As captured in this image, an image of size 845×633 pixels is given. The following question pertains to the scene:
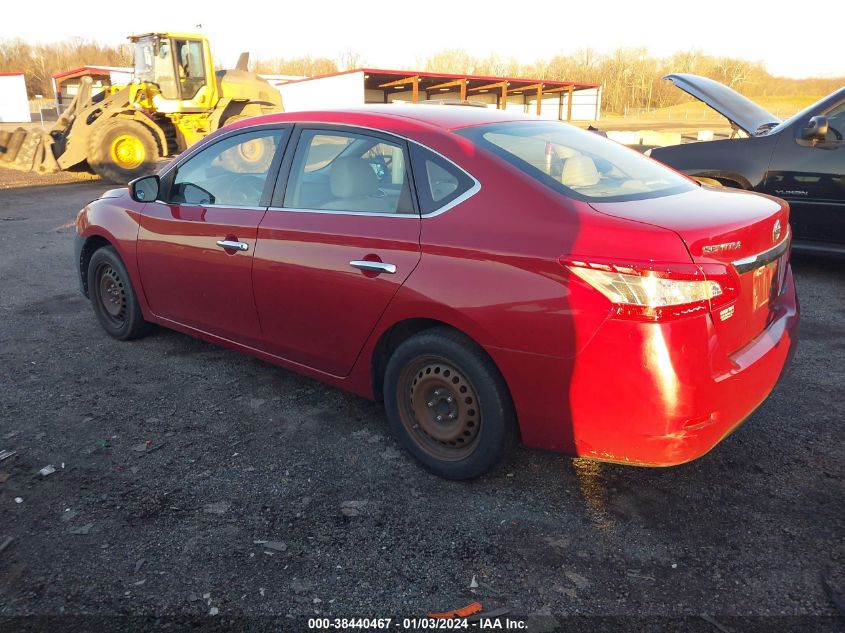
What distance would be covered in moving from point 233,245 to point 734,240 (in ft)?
8.28

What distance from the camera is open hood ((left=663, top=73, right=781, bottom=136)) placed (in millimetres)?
6418

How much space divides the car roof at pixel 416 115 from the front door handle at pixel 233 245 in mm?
737

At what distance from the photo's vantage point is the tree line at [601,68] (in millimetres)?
82000

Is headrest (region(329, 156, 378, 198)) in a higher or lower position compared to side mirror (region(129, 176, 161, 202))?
higher

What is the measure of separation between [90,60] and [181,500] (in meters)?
113

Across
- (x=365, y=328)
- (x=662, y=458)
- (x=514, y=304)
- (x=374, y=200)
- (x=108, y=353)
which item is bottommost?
(x=108, y=353)

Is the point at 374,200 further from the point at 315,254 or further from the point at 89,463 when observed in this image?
the point at 89,463

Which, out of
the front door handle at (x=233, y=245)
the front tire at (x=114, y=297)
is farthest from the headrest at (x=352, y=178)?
the front tire at (x=114, y=297)

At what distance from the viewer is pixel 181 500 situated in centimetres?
294

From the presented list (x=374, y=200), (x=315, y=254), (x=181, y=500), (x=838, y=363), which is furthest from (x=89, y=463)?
(x=838, y=363)

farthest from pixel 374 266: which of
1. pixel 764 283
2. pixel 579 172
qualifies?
pixel 764 283

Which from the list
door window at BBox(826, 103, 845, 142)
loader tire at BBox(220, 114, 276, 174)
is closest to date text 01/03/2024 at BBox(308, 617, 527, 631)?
loader tire at BBox(220, 114, 276, 174)

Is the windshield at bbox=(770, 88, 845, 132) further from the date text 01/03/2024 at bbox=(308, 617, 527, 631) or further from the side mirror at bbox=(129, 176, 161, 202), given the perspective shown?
the date text 01/03/2024 at bbox=(308, 617, 527, 631)

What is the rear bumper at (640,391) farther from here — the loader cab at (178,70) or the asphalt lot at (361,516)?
the loader cab at (178,70)
